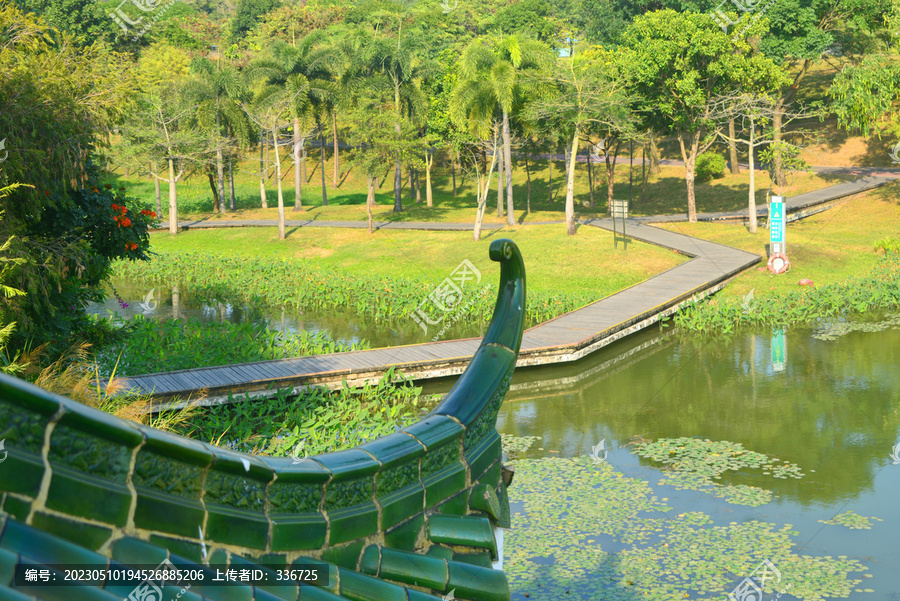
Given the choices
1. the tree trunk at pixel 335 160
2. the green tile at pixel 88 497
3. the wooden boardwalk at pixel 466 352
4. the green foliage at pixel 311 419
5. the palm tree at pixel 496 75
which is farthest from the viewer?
the tree trunk at pixel 335 160

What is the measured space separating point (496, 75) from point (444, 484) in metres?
28.1

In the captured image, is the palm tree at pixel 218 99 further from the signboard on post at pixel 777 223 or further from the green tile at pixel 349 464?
the green tile at pixel 349 464

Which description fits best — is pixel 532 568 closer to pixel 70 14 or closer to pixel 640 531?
pixel 640 531

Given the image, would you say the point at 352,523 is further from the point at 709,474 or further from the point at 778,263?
the point at 778,263

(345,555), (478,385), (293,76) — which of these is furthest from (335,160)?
(345,555)

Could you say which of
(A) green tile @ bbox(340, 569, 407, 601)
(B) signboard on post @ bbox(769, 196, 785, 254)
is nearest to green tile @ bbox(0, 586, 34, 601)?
(A) green tile @ bbox(340, 569, 407, 601)

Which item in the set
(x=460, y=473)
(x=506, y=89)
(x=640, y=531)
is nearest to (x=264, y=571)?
(x=460, y=473)

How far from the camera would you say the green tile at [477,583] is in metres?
2.63

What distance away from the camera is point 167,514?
1.77 metres

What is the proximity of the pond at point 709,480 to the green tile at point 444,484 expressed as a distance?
5.79 m

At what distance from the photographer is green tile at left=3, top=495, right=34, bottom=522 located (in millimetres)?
1468

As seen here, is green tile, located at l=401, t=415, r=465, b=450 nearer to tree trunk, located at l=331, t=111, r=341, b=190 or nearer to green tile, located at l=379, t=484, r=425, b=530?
green tile, located at l=379, t=484, r=425, b=530

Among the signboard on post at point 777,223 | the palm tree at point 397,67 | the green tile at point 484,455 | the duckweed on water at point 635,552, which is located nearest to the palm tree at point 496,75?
the palm tree at point 397,67

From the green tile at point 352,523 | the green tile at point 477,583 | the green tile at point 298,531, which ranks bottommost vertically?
the green tile at point 477,583
